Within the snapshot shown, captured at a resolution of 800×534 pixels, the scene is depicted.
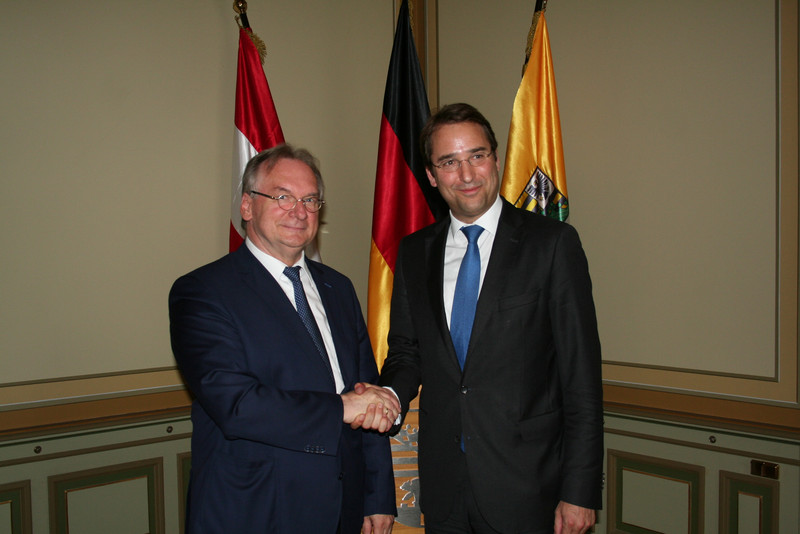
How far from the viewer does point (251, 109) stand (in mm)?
3139

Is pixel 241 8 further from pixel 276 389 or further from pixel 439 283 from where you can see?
pixel 276 389

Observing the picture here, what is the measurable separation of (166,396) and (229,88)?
180 centimetres

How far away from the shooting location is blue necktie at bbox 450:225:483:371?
6.01 feet

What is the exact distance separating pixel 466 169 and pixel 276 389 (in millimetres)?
920

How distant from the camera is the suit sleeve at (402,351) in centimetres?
195

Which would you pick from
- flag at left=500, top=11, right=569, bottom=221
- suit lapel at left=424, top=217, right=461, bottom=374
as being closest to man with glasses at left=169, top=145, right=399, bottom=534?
suit lapel at left=424, top=217, right=461, bottom=374

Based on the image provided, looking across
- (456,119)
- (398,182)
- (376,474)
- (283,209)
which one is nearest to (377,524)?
(376,474)

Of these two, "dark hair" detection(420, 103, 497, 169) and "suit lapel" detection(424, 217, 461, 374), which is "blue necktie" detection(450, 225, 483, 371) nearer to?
"suit lapel" detection(424, 217, 461, 374)

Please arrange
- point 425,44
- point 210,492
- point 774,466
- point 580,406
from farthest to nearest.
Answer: point 425,44, point 774,466, point 580,406, point 210,492

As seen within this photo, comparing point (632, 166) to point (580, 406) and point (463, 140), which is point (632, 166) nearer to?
point (463, 140)

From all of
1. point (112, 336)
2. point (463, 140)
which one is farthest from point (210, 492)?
point (112, 336)

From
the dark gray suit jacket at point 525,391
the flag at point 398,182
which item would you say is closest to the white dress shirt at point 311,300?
the dark gray suit jacket at point 525,391

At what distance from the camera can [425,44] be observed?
4.07 m

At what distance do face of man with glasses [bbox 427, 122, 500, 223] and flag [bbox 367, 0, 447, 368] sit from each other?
1298mm
